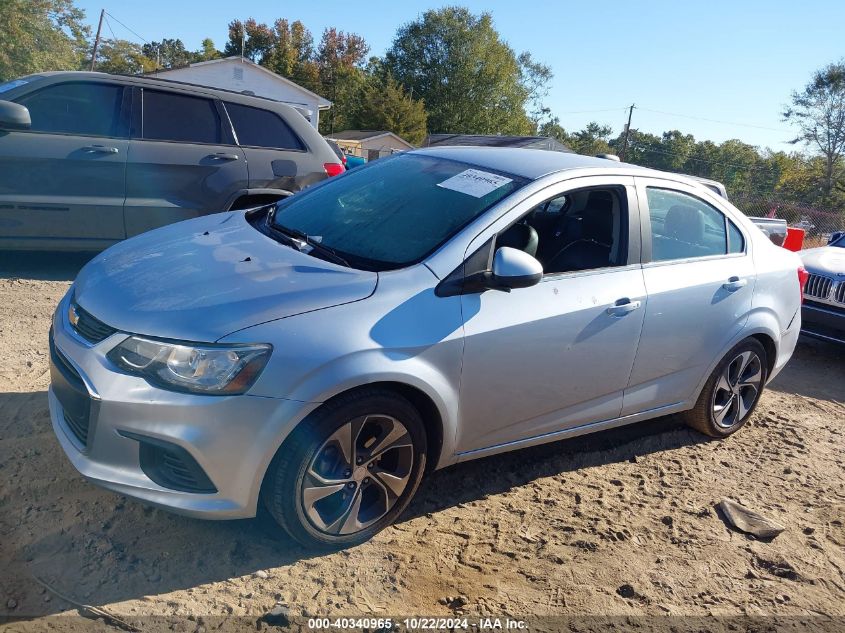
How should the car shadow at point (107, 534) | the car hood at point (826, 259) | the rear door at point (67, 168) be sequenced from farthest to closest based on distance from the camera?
1. the car hood at point (826, 259)
2. the rear door at point (67, 168)
3. the car shadow at point (107, 534)

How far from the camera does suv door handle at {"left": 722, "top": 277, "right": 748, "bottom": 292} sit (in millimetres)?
4141

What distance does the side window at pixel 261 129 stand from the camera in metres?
6.71

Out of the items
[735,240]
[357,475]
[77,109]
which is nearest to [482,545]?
[357,475]

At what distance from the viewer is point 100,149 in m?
5.98

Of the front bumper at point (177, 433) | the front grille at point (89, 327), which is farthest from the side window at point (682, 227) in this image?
the front grille at point (89, 327)

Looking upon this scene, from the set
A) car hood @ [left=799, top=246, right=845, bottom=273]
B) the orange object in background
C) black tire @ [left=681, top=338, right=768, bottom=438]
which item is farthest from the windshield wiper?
the orange object in background

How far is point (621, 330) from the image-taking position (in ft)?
11.8

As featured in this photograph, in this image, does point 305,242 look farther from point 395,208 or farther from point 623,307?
point 623,307

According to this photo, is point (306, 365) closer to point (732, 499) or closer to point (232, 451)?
point (232, 451)

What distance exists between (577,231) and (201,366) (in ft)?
7.72

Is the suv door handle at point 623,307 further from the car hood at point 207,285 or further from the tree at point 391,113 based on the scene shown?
the tree at point 391,113

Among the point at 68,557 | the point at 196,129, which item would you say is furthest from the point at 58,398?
the point at 196,129

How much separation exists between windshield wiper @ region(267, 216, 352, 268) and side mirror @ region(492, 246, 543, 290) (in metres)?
0.67

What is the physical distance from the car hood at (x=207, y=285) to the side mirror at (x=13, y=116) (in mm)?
2812
